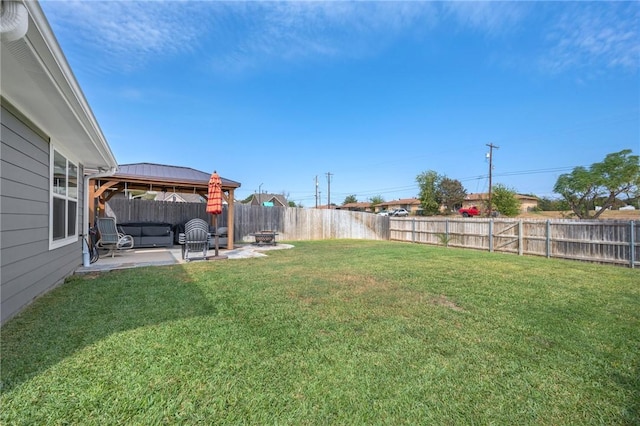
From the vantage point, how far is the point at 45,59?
7.57ft

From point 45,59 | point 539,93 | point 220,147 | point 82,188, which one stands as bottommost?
point 82,188

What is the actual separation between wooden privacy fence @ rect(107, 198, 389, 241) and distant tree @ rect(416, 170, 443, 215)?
21.5m

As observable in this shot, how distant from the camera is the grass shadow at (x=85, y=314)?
230 cm

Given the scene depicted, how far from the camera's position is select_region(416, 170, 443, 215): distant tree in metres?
35.7

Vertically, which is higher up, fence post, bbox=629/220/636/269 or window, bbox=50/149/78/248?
window, bbox=50/149/78/248

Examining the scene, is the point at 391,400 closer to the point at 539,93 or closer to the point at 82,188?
the point at 82,188

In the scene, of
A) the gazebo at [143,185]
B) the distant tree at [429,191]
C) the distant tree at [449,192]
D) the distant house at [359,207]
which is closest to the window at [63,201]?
the gazebo at [143,185]

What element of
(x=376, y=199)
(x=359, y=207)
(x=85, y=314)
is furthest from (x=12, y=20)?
(x=359, y=207)

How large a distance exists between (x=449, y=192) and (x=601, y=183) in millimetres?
15081

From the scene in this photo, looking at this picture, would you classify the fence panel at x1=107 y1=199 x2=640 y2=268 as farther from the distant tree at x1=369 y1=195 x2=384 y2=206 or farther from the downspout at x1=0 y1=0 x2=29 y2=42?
the distant tree at x1=369 y1=195 x2=384 y2=206

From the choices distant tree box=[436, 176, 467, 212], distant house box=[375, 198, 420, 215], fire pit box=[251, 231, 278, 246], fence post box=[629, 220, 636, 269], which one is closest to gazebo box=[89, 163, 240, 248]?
fire pit box=[251, 231, 278, 246]

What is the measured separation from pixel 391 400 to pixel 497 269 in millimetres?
6231

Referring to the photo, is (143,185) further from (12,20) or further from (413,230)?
(413,230)

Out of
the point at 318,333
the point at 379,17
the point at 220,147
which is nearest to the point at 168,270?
the point at 318,333
